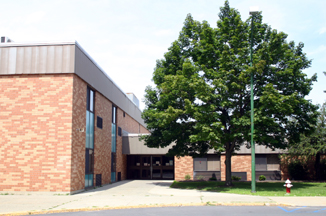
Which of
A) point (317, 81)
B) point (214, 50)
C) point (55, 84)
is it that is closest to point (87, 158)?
point (55, 84)

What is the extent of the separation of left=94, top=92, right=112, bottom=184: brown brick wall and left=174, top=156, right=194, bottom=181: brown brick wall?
7774mm

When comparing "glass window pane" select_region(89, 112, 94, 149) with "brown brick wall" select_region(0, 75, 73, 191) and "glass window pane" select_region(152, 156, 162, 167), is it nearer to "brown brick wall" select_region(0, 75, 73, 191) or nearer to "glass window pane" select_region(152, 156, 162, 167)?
"brown brick wall" select_region(0, 75, 73, 191)

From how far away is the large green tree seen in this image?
61.0 feet

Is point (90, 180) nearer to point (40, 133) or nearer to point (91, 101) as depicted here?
point (40, 133)

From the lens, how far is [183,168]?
31.2m

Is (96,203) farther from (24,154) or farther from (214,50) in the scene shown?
(214,50)

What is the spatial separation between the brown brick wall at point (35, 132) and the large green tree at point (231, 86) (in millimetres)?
6050

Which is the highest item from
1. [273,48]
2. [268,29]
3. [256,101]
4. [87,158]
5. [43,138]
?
[268,29]

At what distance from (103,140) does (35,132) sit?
7.26 metres

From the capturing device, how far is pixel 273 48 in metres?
20.0

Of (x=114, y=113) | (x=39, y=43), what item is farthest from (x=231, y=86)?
(x=114, y=113)

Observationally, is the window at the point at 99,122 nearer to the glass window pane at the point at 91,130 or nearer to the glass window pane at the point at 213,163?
the glass window pane at the point at 91,130

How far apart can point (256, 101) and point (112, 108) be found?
509 inches

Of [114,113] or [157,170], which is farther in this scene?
[157,170]
